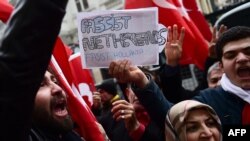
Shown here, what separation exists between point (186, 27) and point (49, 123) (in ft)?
8.64

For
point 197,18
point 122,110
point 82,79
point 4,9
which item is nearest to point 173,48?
point 122,110

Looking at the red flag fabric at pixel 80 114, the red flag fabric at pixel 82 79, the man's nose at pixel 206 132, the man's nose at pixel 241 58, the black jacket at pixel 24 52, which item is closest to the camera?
the black jacket at pixel 24 52

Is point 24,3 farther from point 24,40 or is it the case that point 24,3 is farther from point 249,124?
point 249,124

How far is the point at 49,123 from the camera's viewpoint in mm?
1911

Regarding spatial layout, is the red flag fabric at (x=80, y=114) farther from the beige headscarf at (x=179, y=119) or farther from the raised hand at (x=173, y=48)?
the raised hand at (x=173, y=48)

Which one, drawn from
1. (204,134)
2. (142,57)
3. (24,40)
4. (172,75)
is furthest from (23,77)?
(172,75)

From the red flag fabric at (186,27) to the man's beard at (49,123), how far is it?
2241 millimetres

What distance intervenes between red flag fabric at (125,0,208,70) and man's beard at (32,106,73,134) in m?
2.24

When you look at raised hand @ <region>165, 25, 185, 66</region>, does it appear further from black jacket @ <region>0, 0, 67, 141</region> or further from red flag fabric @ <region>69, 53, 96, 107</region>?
black jacket @ <region>0, 0, 67, 141</region>

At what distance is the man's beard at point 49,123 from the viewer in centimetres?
187

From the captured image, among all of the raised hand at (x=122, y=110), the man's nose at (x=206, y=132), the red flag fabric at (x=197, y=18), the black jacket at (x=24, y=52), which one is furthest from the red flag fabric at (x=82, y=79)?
the black jacket at (x=24, y=52)

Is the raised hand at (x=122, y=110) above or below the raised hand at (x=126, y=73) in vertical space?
below

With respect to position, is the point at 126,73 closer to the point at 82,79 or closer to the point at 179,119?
the point at 179,119

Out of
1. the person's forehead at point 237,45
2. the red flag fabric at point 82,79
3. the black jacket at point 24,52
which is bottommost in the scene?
the red flag fabric at point 82,79
